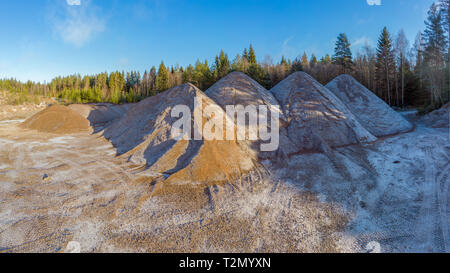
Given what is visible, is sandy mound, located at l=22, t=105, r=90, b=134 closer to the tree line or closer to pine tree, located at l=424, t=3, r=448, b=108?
the tree line

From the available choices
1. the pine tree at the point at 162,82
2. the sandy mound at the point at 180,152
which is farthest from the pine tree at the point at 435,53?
the pine tree at the point at 162,82

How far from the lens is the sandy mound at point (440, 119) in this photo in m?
11.4

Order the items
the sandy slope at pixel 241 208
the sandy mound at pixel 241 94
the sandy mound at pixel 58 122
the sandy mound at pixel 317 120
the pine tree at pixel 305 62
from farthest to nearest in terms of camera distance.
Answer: the pine tree at pixel 305 62 → the sandy mound at pixel 58 122 → the sandy mound at pixel 241 94 → the sandy mound at pixel 317 120 → the sandy slope at pixel 241 208

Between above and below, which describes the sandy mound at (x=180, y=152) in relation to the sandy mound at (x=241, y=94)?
below

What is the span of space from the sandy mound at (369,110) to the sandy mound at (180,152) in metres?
8.69

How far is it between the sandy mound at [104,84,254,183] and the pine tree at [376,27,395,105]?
2792 cm

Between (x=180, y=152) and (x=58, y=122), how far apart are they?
13.5 meters

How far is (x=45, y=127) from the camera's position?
44.1 ft

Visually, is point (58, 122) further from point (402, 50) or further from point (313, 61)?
point (313, 61)

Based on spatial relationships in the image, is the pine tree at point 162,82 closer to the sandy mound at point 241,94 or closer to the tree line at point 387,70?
the tree line at point 387,70

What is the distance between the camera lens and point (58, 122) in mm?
14078

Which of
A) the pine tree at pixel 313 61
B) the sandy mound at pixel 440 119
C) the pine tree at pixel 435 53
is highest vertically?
the pine tree at pixel 313 61

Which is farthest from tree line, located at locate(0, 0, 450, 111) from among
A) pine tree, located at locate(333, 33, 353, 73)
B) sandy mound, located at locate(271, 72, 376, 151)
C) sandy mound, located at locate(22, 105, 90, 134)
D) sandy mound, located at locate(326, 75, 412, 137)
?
sandy mound, located at locate(22, 105, 90, 134)

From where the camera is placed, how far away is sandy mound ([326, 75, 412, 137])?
34.7 ft
